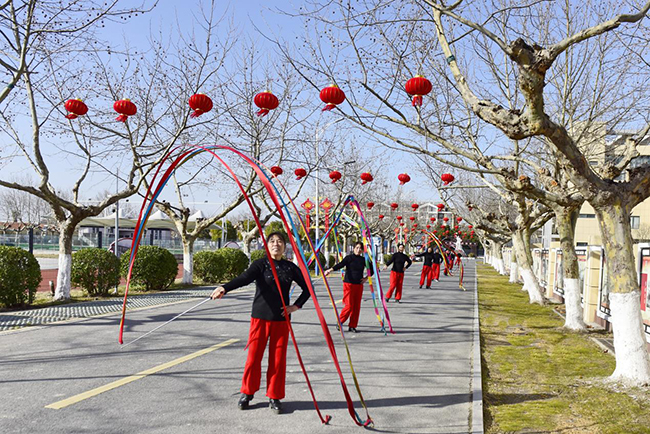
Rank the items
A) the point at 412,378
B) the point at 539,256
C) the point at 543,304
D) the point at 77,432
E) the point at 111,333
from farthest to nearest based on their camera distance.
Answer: the point at 539,256, the point at 543,304, the point at 111,333, the point at 412,378, the point at 77,432

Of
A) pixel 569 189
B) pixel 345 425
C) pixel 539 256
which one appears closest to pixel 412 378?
pixel 345 425

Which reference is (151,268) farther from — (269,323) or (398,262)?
(269,323)

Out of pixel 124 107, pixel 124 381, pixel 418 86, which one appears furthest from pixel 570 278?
pixel 124 107

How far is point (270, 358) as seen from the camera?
213 inches

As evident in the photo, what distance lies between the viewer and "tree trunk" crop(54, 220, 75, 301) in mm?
14109

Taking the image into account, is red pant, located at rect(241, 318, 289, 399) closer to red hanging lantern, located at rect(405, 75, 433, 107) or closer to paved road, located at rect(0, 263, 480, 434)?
paved road, located at rect(0, 263, 480, 434)

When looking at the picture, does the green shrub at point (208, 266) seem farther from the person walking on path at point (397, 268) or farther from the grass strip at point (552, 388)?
the grass strip at point (552, 388)

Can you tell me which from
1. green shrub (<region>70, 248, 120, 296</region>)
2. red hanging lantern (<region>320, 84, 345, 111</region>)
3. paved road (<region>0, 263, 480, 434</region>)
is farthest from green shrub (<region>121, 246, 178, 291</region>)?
red hanging lantern (<region>320, 84, 345, 111</region>)

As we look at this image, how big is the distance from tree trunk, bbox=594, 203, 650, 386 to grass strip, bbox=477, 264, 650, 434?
0.31m

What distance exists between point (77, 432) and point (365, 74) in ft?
25.8

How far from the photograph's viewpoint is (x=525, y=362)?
830 centimetres

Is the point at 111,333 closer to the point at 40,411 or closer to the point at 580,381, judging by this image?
the point at 40,411

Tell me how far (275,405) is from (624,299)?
483 cm

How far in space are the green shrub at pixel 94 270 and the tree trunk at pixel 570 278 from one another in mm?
11853
